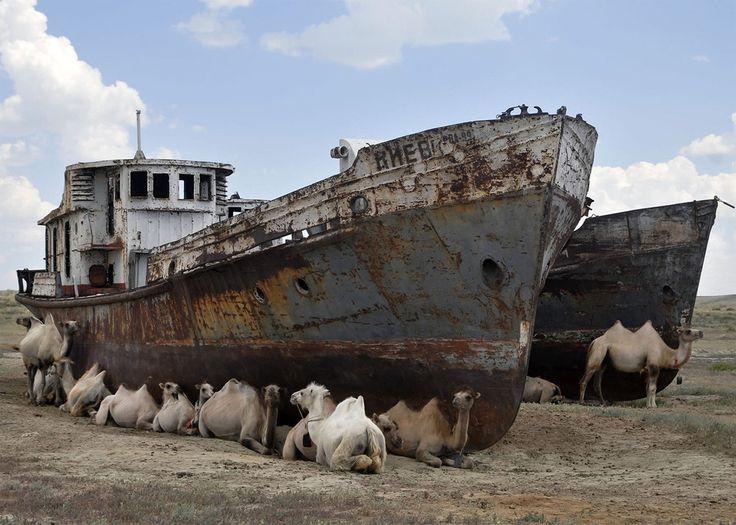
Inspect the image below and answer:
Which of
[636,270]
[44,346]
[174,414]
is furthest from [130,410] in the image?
[636,270]

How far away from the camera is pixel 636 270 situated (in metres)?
16.5

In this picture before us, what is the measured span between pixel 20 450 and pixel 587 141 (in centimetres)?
685

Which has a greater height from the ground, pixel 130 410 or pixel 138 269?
pixel 138 269

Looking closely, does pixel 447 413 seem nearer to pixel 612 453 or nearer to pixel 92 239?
pixel 612 453

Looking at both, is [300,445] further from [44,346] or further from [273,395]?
[44,346]

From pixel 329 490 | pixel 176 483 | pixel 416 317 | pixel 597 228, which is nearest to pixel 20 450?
pixel 176 483

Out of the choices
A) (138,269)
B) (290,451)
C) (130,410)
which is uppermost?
(138,269)

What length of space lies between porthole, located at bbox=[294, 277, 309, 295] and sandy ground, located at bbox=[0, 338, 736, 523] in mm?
1902

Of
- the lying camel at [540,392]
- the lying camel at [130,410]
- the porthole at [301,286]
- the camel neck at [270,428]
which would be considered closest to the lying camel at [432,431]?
the camel neck at [270,428]

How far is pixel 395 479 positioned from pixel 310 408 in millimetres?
1676

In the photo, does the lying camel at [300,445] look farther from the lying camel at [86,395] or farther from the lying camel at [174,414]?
the lying camel at [86,395]

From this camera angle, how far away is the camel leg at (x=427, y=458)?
30.8 feet

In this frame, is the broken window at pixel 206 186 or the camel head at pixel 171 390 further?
the broken window at pixel 206 186

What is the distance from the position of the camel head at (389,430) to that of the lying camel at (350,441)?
54 centimetres
